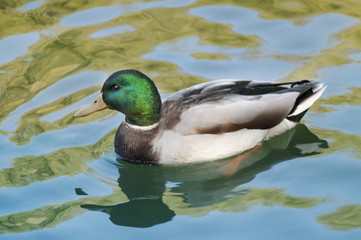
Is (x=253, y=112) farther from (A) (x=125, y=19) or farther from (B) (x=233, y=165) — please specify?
(A) (x=125, y=19)

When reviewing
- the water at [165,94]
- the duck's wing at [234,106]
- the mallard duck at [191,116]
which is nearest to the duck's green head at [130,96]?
the mallard duck at [191,116]

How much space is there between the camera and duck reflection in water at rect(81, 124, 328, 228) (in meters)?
5.90

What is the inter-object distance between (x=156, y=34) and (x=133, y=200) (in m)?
3.96

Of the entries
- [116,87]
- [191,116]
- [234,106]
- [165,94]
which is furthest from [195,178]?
[165,94]

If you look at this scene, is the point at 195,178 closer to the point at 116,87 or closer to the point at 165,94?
the point at 116,87

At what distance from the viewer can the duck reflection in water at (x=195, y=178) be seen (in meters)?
5.90

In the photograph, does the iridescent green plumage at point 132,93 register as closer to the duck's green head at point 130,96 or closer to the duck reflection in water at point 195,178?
the duck's green head at point 130,96

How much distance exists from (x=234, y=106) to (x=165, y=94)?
4.97ft

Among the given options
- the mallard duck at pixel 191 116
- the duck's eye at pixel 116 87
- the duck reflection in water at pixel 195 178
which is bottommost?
the duck reflection in water at pixel 195 178

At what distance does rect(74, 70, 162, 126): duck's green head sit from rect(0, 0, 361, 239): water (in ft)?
1.81

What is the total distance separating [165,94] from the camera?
7.96 metres

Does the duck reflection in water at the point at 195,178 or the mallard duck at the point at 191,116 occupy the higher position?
the mallard duck at the point at 191,116

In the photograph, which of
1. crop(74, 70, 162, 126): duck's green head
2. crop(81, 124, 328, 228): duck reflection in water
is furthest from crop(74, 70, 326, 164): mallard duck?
crop(81, 124, 328, 228): duck reflection in water

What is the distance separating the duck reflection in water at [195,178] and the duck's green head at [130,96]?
0.57 metres
